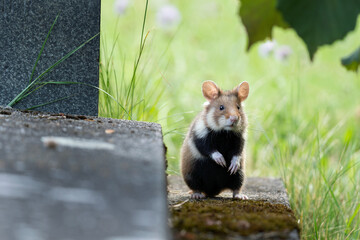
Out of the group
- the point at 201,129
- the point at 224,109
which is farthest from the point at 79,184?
the point at 224,109

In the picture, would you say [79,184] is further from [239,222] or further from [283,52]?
[283,52]

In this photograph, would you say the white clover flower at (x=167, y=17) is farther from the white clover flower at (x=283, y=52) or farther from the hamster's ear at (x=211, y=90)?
the hamster's ear at (x=211, y=90)

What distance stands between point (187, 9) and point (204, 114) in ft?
16.4

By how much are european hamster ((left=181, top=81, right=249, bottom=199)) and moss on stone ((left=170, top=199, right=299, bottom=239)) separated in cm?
68

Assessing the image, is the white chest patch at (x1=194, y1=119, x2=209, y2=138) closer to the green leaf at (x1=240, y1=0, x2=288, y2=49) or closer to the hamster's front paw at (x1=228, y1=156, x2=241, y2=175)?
the hamster's front paw at (x1=228, y1=156, x2=241, y2=175)

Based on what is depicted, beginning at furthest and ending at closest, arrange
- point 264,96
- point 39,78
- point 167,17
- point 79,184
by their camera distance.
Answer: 1. point 167,17
2. point 264,96
3. point 39,78
4. point 79,184

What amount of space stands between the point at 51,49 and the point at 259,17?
2085 mm

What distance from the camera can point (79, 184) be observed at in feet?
5.18

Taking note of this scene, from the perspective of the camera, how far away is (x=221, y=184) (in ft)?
10.1

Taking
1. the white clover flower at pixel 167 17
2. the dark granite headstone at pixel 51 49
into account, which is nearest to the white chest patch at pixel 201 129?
the dark granite headstone at pixel 51 49

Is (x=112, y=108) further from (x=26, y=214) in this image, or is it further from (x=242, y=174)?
(x=26, y=214)

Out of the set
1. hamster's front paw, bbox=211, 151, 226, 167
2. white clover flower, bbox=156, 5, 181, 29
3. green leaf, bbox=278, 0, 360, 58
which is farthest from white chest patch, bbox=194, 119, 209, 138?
white clover flower, bbox=156, 5, 181, 29

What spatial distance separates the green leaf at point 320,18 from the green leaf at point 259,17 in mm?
191

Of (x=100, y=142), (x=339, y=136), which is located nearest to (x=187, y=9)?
(x=339, y=136)
